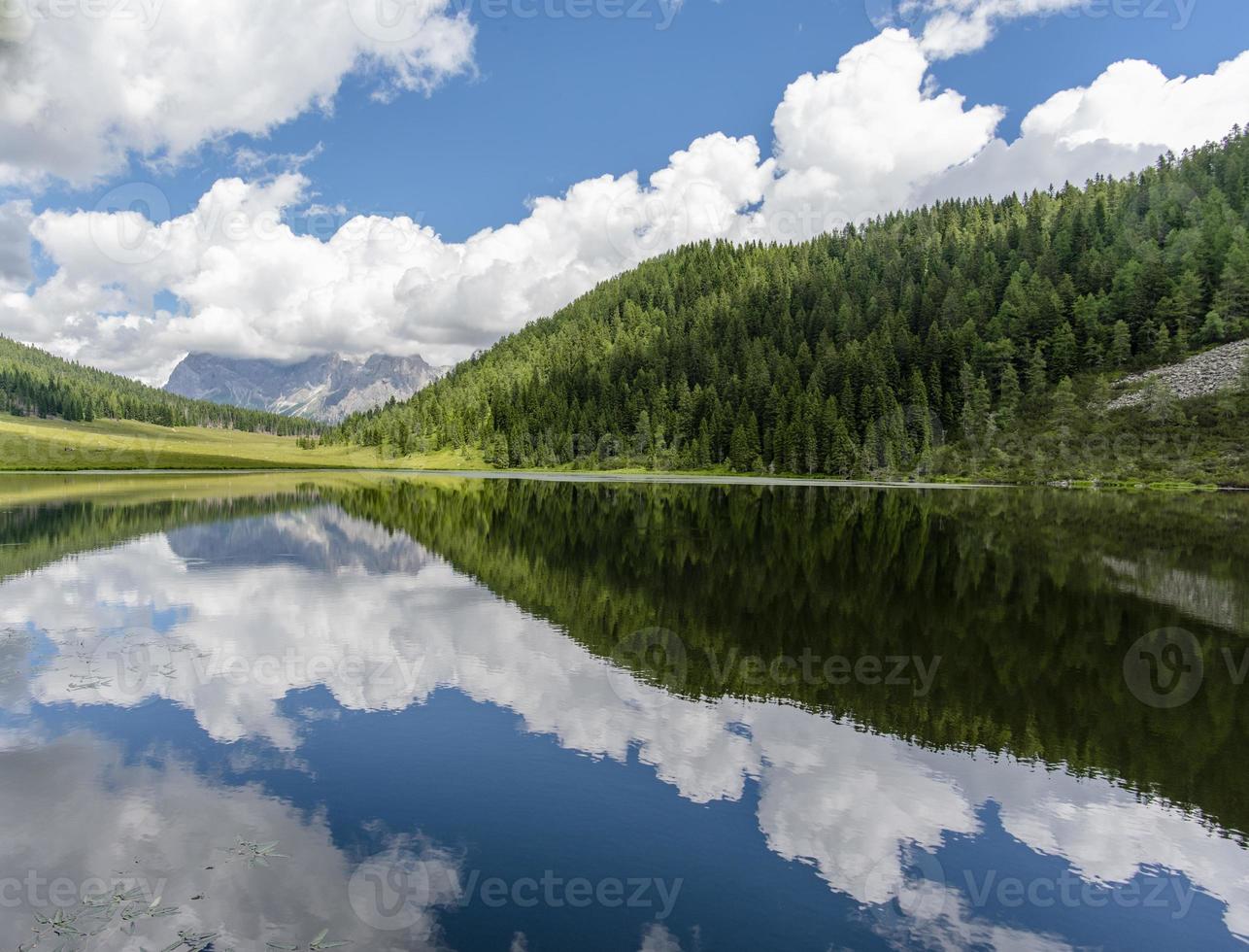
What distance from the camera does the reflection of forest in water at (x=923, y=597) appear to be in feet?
57.7

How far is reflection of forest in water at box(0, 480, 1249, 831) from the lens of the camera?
17.6m

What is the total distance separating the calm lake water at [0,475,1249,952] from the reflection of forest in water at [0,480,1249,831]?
19cm

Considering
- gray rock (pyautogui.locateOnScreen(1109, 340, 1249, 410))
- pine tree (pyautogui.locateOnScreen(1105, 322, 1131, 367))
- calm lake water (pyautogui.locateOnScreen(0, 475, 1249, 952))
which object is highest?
pine tree (pyautogui.locateOnScreen(1105, 322, 1131, 367))

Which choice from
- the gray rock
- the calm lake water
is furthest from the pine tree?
the calm lake water

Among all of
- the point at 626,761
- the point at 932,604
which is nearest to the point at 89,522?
the point at 626,761

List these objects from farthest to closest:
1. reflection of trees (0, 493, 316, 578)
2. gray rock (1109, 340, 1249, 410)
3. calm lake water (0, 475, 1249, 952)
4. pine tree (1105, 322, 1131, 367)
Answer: pine tree (1105, 322, 1131, 367) → gray rock (1109, 340, 1249, 410) → reflection of trees (0, 493, 316, 578) → calm lake water (0, 475, 1249, 952)

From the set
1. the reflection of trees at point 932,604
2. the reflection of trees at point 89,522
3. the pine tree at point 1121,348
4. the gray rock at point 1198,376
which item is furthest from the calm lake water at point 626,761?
the pine tree at point 1121,348

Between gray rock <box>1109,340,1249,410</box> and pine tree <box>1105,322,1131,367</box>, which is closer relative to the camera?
gray rock <box>1109,340,1249,410</box>

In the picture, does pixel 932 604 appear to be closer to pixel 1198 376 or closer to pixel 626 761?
pixel 626 761

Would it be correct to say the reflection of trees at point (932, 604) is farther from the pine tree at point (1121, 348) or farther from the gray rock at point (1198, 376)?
the pine tree at point (1121, 348)

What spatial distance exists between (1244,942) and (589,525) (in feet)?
174

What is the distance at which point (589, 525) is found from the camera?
202 ft

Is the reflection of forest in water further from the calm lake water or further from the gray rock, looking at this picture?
the gray rock

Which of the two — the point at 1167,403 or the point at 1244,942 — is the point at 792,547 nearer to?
the point at 1244,942
